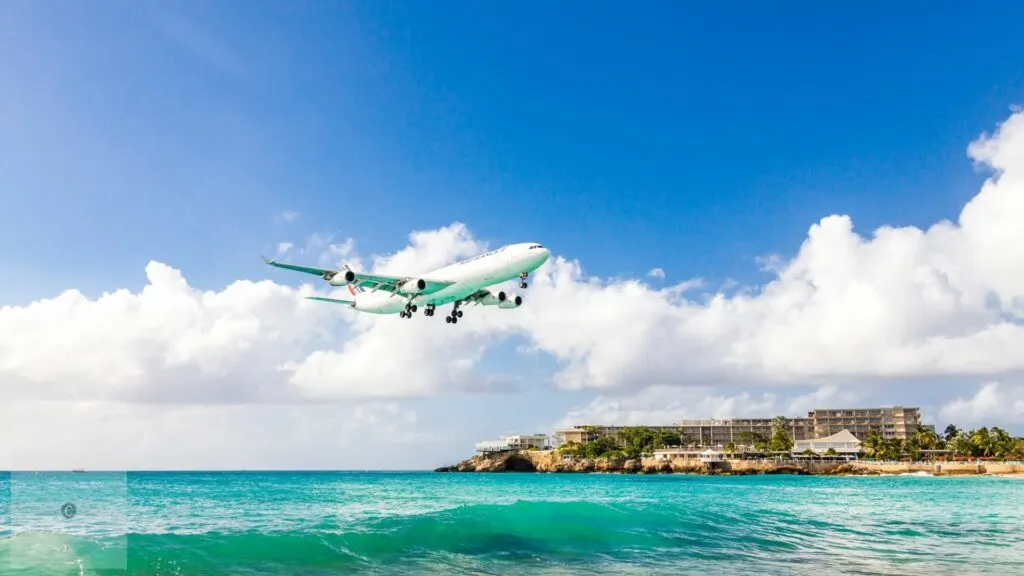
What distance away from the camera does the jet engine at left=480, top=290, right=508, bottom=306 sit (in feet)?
168

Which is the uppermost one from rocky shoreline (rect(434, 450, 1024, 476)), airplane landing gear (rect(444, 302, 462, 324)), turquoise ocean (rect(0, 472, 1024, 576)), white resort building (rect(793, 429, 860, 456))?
airplane landing gear (rect(444, 302, 462, 324))

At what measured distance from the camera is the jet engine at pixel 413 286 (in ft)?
149

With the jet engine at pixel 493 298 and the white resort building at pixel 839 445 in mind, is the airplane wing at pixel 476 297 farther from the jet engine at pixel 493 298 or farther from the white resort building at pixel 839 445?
the white resort building at pixel 839 445

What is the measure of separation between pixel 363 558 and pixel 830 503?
41317mm

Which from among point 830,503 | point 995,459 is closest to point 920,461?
point 995,459

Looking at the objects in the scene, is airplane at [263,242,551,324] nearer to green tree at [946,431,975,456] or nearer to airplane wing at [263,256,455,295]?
airplane wing at [263,256,455,295]

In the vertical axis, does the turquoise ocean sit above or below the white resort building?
above

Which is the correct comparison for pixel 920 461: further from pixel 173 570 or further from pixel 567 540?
pixel 173 570

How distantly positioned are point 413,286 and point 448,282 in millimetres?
2295

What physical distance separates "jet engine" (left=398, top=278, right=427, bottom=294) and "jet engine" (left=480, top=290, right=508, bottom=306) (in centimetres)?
662

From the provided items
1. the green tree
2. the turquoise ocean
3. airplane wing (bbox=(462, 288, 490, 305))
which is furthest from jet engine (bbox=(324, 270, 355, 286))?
the green tree

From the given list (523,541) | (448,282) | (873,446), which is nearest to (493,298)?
(448,282)

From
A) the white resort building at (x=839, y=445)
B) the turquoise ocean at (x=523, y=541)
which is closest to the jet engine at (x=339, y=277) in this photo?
the turquoise ocean at (x=523, y=541)

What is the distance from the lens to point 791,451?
198750 millimetres
